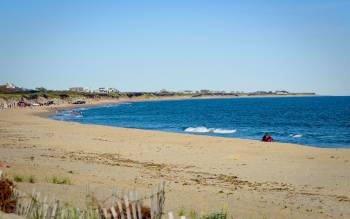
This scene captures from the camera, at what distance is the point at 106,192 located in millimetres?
13961

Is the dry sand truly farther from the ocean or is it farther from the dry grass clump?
the ocean

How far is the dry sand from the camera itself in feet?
45.7

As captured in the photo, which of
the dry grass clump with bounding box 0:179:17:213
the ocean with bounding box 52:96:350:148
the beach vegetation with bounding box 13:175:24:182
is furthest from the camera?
the ocean with bounding box 52:96:350:148

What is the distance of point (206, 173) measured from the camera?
20859 millimetres

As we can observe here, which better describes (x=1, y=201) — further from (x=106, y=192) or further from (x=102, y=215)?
(x=106, y=192)

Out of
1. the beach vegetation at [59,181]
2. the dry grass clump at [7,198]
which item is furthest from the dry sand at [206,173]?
the dry grass clump at [7,198]

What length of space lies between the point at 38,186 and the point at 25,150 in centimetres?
1365

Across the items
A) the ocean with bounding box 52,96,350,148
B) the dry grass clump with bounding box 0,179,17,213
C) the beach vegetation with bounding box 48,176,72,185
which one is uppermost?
the dry grass clump with bounding box 0,179,17,213

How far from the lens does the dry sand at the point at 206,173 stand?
45.7 ft

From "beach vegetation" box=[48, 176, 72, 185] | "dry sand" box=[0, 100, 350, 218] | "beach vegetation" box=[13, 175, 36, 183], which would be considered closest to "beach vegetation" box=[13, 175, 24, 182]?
"beach vegetation" box=[13, 175, 36, 183]

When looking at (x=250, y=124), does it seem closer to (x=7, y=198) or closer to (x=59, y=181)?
(x=59, y=181)

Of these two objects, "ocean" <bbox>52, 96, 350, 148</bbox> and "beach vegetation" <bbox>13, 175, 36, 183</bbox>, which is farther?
"ocean" <bbox>52, 96, 350, 148</bbox>

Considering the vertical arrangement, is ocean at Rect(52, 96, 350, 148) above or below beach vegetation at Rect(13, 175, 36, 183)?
below

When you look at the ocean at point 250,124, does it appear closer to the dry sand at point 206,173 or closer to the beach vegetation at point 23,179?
the dry sand at point 206,173
